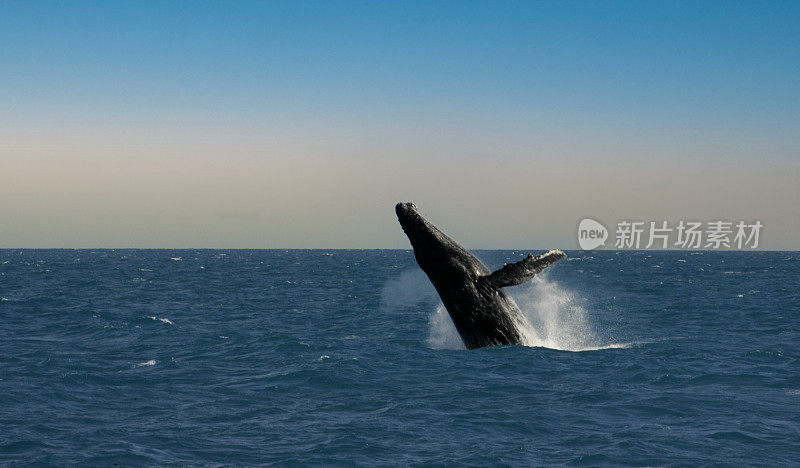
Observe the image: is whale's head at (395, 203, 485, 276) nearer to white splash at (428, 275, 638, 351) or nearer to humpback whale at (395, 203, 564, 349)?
humpback whale at (395, 203, 564, 349)

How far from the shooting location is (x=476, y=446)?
9773 millimetres

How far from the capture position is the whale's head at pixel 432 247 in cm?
1441

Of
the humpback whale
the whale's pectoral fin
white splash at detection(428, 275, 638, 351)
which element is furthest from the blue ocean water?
the whale's pectoral fin

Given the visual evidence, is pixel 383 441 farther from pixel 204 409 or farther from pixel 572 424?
pixel 204 409

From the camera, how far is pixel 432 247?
568 inches

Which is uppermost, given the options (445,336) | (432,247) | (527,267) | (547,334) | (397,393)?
(432,247)

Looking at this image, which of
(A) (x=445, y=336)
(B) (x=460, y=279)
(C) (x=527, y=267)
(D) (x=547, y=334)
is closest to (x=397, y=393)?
(B) (x=460, y=279)

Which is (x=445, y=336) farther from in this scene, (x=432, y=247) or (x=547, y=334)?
(x=432, y=247)

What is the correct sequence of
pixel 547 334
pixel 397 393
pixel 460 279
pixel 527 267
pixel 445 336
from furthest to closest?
pixel 547 334 → pixel 445 336 → pixel 460 279 → pixel 527 267 → pixel 397 393

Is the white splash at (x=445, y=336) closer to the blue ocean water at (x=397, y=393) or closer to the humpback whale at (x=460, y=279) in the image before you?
the blue ocean water at (x=397, y=393)

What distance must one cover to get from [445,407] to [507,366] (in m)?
3.34

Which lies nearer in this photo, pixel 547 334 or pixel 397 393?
pixel 397 393

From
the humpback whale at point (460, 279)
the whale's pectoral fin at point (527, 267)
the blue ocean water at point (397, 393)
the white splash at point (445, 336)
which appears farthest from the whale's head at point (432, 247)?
the white splash at point (445, 336)

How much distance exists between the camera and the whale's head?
14406mm
